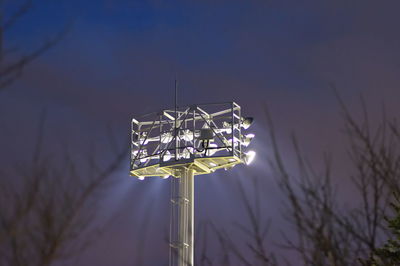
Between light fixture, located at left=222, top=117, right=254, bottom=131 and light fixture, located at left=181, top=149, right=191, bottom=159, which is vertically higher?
light fixture, located at left=222, top=117, right=254, bottom=131

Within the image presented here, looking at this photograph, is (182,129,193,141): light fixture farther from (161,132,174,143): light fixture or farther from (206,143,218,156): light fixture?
(206,143,218,156): light fixture

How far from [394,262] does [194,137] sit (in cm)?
848

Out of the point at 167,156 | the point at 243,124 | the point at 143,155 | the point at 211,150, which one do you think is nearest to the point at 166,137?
the point at 167,156

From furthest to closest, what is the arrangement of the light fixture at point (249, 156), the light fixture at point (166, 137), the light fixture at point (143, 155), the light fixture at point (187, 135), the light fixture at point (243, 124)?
1. the light fixture at point (143, 155)
2. the light fixture at point (166, 137)
3. the light fixture at point (187, 135)
4. the light fixture at point (249, 156)
5. the light fixture at point (243, 124)

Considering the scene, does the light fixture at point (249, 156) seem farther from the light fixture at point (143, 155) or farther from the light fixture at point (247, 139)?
the light fixture at point (143, 155)

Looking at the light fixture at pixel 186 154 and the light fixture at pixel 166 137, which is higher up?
Answer: the light fixture at pixel 166 137

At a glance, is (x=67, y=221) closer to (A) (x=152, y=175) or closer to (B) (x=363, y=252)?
(B) (x=363, y=252)

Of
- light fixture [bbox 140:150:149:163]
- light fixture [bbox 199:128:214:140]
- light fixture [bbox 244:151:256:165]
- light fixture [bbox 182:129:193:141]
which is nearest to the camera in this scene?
light fixture [bbox 199:128:214:140]

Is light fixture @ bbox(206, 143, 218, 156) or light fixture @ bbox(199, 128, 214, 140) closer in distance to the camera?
light fixture @ bbox(199, 128, 214, 140)

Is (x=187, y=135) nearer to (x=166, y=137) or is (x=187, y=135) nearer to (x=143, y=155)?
(x=166, y=137)

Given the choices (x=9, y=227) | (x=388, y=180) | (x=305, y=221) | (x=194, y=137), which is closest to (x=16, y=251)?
(x=9, y=227)

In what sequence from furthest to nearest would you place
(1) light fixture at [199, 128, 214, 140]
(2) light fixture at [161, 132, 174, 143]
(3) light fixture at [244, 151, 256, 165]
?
1. (2) light fixture at [161, 132, 174, 143]
2. (3) light fixture at [244, 151, 256, 165]
3. (1) light fixture at [199, 128, 214, 140]

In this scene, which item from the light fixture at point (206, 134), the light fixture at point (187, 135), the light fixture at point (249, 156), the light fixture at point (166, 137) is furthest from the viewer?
the light fixture at point (166, 137)

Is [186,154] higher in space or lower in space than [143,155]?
lower
